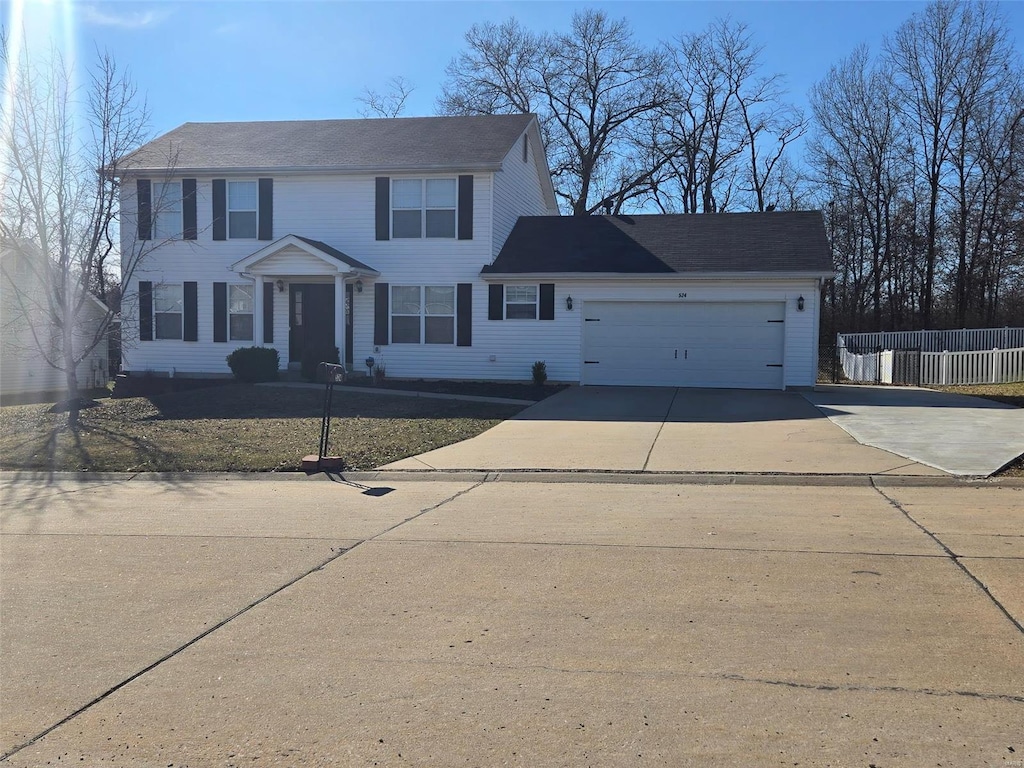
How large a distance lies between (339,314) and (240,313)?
346 cm

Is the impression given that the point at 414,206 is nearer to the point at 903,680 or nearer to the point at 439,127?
the point at 439,127

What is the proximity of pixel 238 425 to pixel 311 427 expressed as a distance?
4.29 feet

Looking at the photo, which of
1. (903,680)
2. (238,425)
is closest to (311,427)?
(238,425)

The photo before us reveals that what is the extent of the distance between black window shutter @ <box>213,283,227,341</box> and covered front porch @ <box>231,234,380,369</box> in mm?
940

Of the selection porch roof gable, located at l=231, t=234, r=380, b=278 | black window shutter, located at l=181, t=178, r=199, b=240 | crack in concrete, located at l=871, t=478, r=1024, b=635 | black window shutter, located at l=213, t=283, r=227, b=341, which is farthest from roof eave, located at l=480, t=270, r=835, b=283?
crack in concrete, located at l=871, t=478, r=1024, b=635

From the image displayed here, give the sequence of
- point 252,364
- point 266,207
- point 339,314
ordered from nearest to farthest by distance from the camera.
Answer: point 252,364, point 339,314, point 266,207

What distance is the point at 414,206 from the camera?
22.1 meters

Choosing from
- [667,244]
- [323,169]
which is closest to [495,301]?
[667,244]

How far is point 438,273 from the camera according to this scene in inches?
867

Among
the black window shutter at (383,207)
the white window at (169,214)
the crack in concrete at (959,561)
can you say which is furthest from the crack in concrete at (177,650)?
the white window at (169,214)

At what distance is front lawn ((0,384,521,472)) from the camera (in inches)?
449

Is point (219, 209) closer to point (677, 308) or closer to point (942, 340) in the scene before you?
point (677, 308)

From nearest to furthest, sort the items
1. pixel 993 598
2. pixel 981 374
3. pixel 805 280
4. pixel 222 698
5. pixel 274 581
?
pixel 222 698 < pixel 993 598 < pixel 274 581 < pixel 805 280 < pixel 981 374

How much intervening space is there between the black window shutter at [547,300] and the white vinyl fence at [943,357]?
11.5 meters
